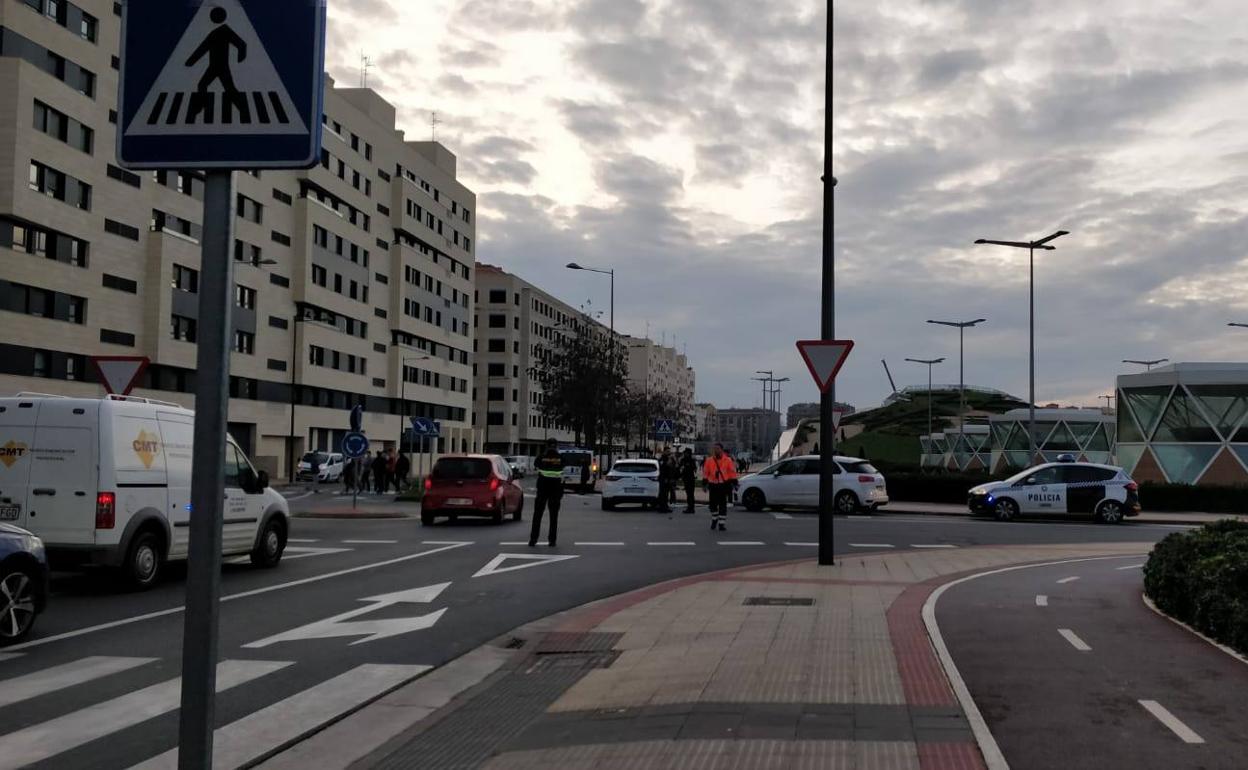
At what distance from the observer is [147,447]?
40.8 feet

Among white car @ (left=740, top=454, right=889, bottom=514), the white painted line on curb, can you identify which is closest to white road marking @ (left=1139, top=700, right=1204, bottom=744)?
the white painted line on curb

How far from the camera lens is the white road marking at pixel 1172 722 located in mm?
5809

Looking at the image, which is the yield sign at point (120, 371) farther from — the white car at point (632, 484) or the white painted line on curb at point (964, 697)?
the white car at point (632, 484)

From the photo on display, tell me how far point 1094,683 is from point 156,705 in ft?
19.7

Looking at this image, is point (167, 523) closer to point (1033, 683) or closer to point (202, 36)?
point (1033, 683)

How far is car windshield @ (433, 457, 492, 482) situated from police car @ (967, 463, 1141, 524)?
14024 mm

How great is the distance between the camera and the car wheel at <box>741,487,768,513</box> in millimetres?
31250

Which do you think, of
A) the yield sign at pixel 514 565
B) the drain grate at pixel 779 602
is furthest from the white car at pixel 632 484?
the drain grate at pixel 779 602

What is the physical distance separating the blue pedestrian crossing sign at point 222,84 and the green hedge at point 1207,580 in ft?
26.1

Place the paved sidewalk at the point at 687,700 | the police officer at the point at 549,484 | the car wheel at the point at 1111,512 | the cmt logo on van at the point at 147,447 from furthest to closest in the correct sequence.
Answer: the car wheel at the point at 1111,512 → the police officer at the point at 549,484 → the cmt logo on van at the point at 147,447 → the paved sidewalk at the point at 687,700

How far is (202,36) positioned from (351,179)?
7503cm

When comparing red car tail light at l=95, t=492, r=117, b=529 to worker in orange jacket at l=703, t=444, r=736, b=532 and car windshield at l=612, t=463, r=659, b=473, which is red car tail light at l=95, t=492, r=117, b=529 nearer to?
worker in orange jacket at l=703, t=444, r=736, b=532

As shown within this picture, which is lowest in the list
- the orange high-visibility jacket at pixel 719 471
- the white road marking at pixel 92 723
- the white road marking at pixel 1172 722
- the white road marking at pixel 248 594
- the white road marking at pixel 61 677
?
the white road marking at pixel 248 594

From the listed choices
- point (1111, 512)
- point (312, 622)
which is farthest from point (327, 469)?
point (312, 622)
